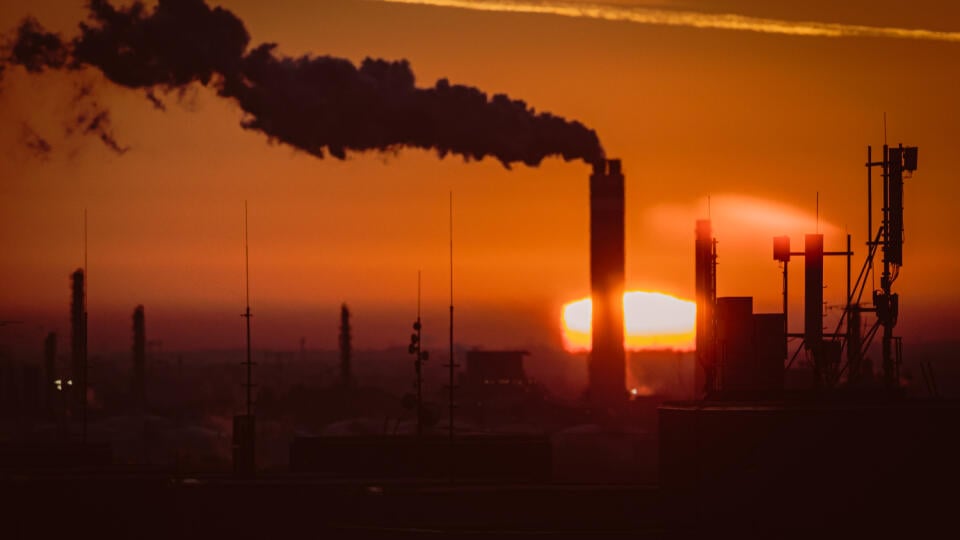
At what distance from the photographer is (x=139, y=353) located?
15862cm

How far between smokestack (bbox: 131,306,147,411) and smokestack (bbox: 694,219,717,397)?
105m

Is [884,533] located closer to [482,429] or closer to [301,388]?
[482,429]

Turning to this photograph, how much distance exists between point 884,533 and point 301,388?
→ 130m

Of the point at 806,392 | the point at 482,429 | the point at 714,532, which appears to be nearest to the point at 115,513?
the point at 714,532

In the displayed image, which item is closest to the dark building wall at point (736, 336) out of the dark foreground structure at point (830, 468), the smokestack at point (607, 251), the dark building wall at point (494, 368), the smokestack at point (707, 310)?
the smokestack at point (707, 310)

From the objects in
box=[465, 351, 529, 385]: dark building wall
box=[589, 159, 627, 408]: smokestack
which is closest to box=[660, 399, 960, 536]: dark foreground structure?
box=[589, 159, 627, 408]: smokestack

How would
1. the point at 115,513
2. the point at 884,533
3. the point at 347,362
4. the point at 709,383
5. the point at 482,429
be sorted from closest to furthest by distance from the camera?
the point at 884,533
the point at 115,513
the point at 709,383
the point at 482,429
the point at 347,362

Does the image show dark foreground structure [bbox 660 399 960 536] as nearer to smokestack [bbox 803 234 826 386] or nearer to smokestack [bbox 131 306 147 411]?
smokestack [bbox 803 234 826 386]

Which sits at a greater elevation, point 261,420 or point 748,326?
point 748,326

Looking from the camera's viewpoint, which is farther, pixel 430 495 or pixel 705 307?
pixel 705 307

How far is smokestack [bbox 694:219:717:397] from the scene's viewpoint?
2279 inches

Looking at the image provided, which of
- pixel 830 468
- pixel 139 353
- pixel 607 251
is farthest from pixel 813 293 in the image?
pixel 139 353

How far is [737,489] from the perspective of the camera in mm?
46062

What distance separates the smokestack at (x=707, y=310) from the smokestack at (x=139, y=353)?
105 meters
